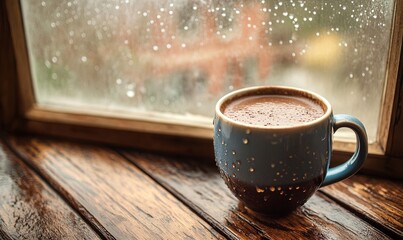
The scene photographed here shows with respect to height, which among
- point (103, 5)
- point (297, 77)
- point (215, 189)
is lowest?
point (215, 189)

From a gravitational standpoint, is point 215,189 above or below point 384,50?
below

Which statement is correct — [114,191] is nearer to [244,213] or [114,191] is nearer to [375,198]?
[244,213]

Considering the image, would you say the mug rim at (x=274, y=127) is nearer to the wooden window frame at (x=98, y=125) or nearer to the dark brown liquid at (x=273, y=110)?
the dark brown liquid at (x=273, y=110)

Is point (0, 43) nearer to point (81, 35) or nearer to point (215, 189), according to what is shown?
point (81, 35)

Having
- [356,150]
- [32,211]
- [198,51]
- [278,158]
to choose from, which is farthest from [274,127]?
[32,211]

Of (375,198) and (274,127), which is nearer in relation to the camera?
(274,127)

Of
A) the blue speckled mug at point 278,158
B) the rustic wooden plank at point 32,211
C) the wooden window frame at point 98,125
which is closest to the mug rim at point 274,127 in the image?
the blue speckled mug at point 278,158

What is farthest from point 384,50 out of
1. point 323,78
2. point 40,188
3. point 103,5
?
point 40,188
